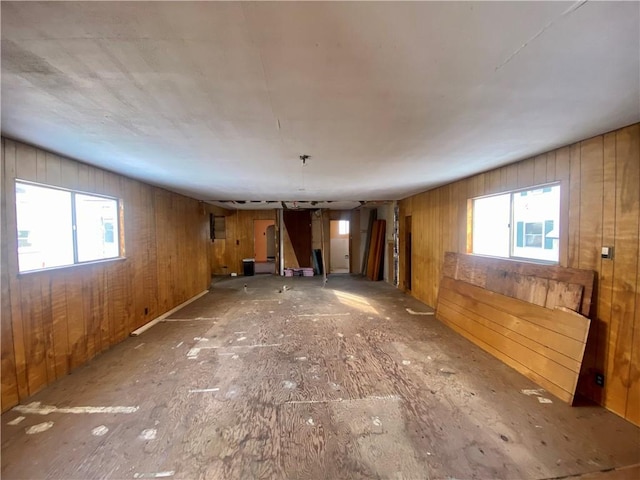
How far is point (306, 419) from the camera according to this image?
6.65ft

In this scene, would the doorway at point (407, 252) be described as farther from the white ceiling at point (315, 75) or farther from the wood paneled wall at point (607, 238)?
the white ceiling at point (315, 75)

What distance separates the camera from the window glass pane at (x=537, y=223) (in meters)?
2.69

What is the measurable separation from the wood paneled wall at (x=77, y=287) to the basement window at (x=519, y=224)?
516 centimetres

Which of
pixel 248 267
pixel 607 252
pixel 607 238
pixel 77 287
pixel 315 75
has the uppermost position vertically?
pixel 315 75

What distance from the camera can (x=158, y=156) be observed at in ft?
8.69

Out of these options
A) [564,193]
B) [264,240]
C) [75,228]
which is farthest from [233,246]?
[564,193]

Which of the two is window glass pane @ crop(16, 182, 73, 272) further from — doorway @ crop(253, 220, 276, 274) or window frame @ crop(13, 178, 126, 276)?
doorway @ crop(253, 220, 276, 274)

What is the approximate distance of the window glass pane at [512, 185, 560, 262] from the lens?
106 inches

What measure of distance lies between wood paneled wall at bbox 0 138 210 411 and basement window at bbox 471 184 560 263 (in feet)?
16.9

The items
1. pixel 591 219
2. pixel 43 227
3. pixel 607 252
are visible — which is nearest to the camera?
pixel 607 252

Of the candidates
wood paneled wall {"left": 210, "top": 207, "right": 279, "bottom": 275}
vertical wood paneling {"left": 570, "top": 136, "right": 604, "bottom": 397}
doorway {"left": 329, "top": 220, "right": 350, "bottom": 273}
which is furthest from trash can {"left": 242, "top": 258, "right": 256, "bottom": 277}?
vertical wood paneling {"left": 570, "top": 136, "right": 604, "bottom": 397}

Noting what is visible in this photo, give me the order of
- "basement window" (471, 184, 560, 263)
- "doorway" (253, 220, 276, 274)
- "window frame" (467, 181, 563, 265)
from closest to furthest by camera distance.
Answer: "window frame" (467, 181, 563, 265) → "basement window" (471, 184, 560, 263) → "doorway" (253, 220, 276, 274)

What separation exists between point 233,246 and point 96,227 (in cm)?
621

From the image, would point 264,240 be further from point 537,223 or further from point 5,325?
point 537,223
